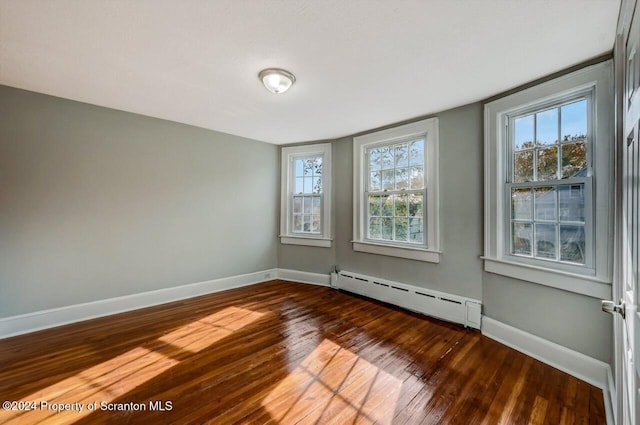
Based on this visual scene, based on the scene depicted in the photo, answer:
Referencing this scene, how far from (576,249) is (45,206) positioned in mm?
5047

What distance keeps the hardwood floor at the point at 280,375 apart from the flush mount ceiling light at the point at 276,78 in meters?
2.39

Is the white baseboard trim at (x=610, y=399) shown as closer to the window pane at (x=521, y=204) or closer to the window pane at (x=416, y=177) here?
the window pane at (x=521, y=204)

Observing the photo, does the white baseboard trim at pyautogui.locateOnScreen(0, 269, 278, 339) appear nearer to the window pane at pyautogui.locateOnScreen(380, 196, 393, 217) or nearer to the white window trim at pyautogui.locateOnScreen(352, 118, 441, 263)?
the white window trim at pyautogui.locateOnScreen(352, 118, 441, 263)

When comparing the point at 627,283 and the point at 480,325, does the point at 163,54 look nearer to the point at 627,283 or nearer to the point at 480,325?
the point at 627,283

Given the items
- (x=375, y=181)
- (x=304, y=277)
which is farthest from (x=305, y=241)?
(x=375, y=181)

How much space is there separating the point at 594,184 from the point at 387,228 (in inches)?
83.7

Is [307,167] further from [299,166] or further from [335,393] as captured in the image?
[335,393]

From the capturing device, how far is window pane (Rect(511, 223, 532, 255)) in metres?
2.41

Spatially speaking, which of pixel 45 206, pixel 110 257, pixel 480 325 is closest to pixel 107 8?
pixel 45 206

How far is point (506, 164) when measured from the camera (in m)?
2.55

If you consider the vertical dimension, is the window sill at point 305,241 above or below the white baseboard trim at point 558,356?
above

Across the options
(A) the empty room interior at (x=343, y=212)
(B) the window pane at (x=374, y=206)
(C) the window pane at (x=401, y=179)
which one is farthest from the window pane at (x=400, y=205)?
(B) the window pane at (x=374, y=206)

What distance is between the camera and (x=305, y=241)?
4.50m

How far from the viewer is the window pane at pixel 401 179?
11.5 feet
